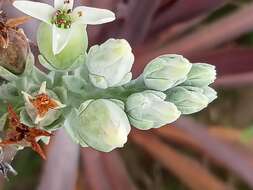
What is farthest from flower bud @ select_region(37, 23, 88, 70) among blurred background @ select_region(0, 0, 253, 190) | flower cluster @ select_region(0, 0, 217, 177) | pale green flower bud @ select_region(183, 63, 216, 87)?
blurred background @ select_region(0, 0, 253, 190)

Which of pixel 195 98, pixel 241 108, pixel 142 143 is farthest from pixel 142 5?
pixel 195 98

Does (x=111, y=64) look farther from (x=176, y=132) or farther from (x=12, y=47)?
(x=176, y=132)

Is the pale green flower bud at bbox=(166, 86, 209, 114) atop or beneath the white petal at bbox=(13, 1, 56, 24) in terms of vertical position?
beneath

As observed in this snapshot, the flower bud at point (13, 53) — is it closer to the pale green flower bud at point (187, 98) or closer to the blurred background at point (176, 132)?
the pale green flower bud at point (187, 98)

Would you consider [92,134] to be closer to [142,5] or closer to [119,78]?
[119,78]

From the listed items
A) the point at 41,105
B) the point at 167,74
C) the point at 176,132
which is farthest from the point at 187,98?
the point at 176,132

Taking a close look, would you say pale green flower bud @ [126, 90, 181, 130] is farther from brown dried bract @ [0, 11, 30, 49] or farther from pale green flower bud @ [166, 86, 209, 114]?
brown dried bract @ [0, 11, 30, 49]
